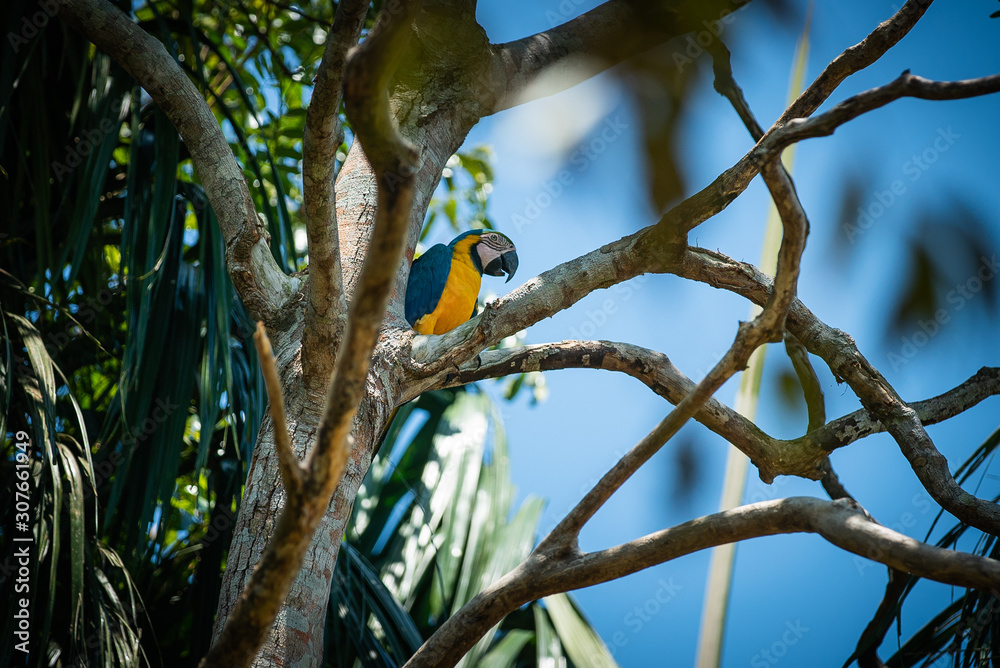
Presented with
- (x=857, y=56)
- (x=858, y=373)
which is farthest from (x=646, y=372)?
(x=857, y=56)

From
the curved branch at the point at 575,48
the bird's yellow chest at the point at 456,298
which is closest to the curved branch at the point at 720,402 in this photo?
the curved branch at the point at 575,48

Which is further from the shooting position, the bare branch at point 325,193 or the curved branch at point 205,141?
the curved branch at point 205,141

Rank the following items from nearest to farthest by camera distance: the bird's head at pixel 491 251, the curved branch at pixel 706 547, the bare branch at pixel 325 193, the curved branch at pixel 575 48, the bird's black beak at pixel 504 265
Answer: the curved branch at pixel 706 547 → the bare branch at pixel 325 193 → the curved branch at pixel 575 48 → the bird's head at pixel 491 251 → the bird's black beak at pixel 504 265

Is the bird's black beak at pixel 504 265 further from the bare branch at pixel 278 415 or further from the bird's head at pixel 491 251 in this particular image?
the bare branch at pixel 278 415

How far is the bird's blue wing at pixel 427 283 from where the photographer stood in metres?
2.98

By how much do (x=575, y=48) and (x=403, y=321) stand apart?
0.98 metres

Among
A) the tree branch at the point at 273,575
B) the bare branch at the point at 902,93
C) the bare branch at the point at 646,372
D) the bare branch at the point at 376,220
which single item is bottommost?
the tree branch at the point at 273,575

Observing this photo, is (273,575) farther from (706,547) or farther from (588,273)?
(588,273)

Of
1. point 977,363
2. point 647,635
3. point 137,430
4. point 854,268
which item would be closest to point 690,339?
point 854,268

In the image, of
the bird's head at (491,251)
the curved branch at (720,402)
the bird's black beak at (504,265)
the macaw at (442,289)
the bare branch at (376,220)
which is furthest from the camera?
the bird's black beak at (504,265)

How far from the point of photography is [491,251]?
11.3 feet

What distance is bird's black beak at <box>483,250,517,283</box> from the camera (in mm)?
3498

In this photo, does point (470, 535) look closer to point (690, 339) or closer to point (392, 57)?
point (690, 339)

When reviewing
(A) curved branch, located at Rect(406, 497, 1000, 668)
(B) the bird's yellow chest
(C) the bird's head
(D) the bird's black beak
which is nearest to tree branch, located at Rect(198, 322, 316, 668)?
(A) curved branch, located at Rect(406, 497, 1000, 668)
